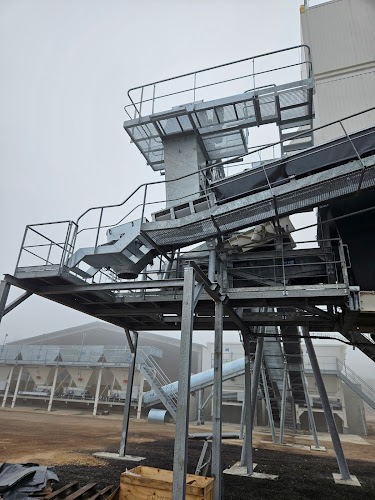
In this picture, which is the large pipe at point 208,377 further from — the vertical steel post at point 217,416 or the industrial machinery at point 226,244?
the vertical steel post at point 217,416

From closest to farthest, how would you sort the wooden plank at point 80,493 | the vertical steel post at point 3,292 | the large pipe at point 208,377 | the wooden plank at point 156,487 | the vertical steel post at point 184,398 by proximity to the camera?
1. the vertical steel post at point 184,398
2. the wooden plank at point 156,487
3. the wooden plank at point 80,493
4. the vertical steel post at point 3,292
5. the large pipe at point 208,377

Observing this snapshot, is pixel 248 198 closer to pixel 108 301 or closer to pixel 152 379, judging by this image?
pixel 108 301

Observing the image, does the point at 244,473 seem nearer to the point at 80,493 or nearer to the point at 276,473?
the point at 276,473

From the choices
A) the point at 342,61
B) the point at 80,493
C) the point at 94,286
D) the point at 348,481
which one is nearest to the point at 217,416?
the point at 80,493

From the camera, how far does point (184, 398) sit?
5727 millimetres

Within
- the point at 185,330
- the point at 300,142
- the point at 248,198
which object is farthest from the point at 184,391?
the point at 300,142

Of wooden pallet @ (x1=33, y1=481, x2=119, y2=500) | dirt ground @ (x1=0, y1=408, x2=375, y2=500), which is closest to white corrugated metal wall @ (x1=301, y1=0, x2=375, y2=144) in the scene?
dirt ground @ (x1=0, y1=408, x2=375, y2=500)

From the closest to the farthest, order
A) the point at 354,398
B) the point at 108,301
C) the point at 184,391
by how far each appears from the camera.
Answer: the point at 184,391, the point at 108,301, the point at 354,398

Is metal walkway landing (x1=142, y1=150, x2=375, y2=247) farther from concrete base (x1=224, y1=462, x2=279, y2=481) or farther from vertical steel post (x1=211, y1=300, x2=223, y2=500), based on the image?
concrete base (x1=224, y1=462, x2=279, y2=481)

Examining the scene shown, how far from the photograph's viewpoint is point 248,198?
23.6 ft

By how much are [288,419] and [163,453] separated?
15.0 metres

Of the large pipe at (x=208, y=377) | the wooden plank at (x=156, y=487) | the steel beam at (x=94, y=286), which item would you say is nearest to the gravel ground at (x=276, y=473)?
the wooden plank at (x=156, y=487)

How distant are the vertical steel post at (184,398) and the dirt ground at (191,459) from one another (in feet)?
11.6

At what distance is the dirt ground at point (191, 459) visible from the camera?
27.7 feet
